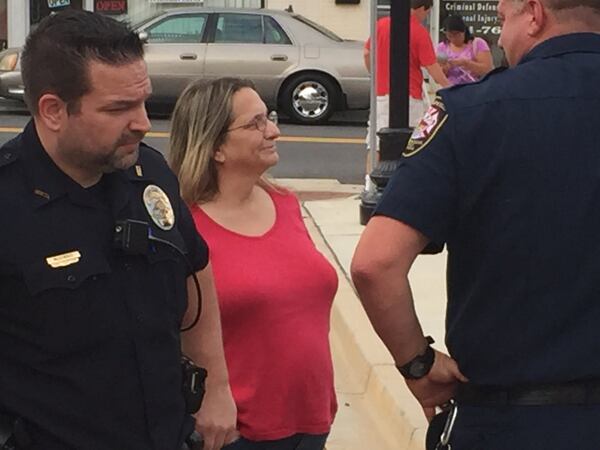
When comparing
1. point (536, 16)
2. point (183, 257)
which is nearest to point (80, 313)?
point (183, 257)

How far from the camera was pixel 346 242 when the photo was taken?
8.77 meters

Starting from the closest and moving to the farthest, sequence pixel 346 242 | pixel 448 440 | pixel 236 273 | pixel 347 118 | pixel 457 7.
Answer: pixel 448 440 → pixel 236 273 → pixel 346 242 → pixel 457 7 → pixel 347 118

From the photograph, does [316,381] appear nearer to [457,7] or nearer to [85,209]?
[85,209]

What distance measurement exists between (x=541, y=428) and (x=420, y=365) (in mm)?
315

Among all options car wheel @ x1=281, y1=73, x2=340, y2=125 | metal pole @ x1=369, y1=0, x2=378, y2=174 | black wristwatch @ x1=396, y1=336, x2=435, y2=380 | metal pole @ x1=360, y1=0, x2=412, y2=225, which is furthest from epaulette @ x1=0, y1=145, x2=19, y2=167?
car wheel @ x1=281, y1=73, x2=340, y2=125

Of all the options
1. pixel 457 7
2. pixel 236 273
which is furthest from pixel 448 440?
pixel 457 7

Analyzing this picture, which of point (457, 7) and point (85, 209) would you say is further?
point (457, 7)

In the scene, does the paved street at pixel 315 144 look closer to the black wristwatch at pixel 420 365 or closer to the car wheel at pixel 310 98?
the car wheel at pixel 310 98

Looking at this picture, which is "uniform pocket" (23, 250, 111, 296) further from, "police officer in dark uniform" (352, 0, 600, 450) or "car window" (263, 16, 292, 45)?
"car window" (263, 16, 292, 45)

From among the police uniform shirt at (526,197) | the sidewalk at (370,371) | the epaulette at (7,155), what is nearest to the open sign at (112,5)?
the sidewalk at (370,371)

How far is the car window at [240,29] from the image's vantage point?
17.3m

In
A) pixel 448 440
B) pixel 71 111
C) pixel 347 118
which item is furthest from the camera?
pixel 347 118

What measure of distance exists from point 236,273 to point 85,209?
94cm

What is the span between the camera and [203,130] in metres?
3.80
